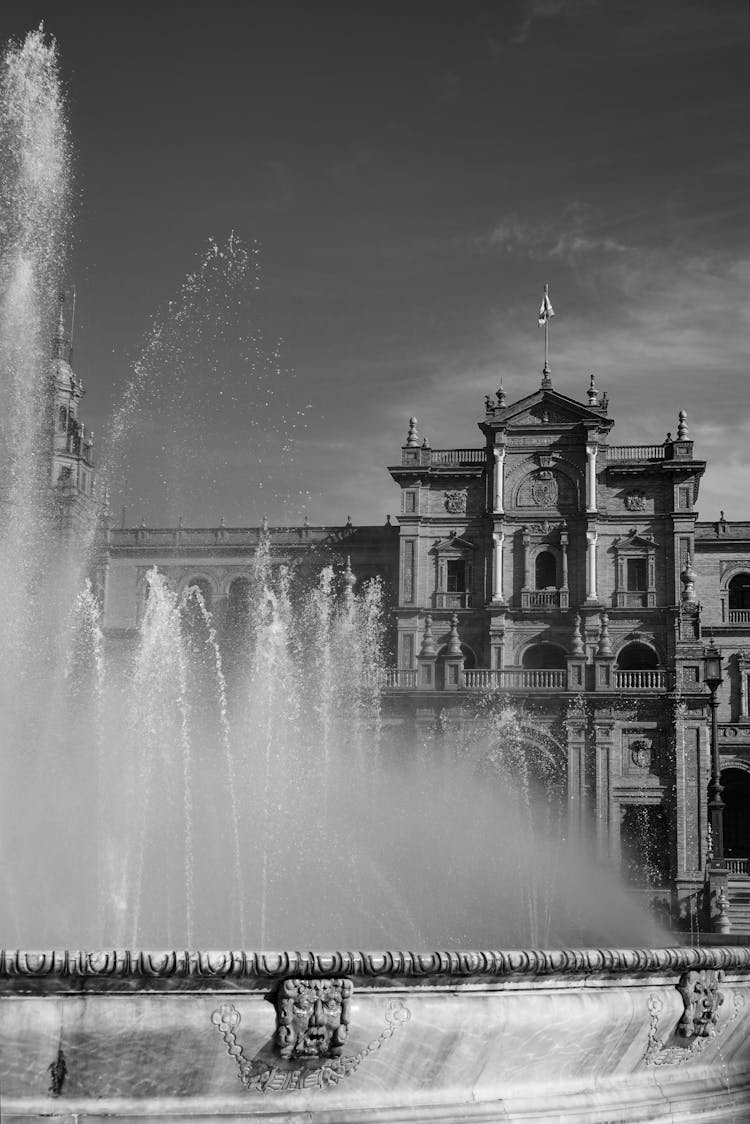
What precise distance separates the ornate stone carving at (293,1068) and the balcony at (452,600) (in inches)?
1701

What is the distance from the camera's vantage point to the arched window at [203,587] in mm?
55647

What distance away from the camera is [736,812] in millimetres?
48562

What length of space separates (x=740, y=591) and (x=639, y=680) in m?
14.2

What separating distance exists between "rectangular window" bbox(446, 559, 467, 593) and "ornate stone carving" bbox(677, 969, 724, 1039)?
139 ft

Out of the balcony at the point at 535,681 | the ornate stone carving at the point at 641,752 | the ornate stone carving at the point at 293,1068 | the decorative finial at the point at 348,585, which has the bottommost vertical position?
the ornate stone carving at the point at 641,752

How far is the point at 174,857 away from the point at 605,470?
97.9 feet

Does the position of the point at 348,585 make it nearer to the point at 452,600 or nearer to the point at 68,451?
the point at 452,600

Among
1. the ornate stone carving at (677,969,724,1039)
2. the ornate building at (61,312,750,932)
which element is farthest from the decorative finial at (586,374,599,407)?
the ornate stone carving at (677,969,724,1039)

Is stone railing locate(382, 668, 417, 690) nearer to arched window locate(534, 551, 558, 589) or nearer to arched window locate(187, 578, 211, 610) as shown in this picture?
arched window locate(534, 551, 558, 589)

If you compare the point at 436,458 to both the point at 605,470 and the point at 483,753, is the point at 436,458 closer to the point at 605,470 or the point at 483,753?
the point at 605,470

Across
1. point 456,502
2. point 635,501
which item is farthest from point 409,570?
point 635,501

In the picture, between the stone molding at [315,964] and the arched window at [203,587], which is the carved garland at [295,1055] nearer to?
the stone molding at [315,964]

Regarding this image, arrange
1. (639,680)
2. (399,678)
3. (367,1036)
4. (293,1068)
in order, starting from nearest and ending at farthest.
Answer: (293,1068), (367,1036), (639,680), (399,678)

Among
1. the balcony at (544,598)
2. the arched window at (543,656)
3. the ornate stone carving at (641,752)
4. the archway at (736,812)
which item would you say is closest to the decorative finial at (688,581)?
the balcony at (544,598)
